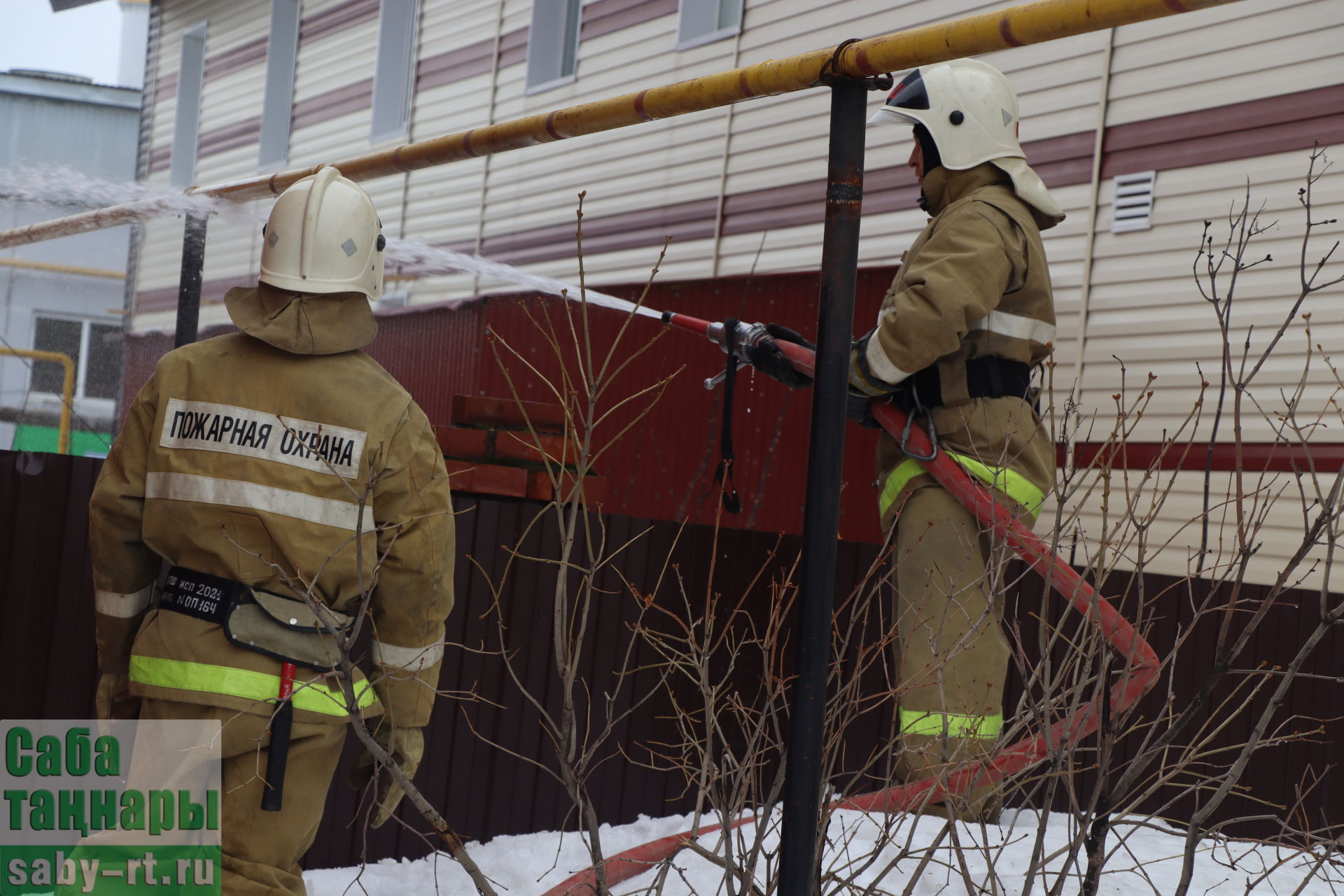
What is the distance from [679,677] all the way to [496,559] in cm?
102

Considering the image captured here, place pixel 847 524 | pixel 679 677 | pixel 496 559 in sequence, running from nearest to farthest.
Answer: pixel 496 559 < pixel 679 677 < pixel 847 524

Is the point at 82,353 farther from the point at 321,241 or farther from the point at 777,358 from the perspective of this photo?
the point at 321,241

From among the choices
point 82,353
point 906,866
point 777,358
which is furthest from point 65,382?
point 906,866

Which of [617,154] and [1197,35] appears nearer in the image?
[1197,35]

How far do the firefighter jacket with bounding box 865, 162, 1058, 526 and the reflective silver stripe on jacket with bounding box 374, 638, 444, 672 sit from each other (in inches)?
67.7

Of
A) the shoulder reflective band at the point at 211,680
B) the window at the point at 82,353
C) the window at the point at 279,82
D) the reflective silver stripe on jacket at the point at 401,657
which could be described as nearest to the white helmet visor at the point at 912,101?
the reflective silver stripe on jacket at the point at 401,657

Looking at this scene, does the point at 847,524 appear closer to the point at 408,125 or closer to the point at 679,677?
the point at 679,677

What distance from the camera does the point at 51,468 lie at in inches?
151

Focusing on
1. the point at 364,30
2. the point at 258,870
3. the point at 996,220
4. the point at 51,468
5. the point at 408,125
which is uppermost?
the point at 364,30

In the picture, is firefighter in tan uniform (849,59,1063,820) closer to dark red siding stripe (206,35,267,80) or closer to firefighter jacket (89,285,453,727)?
firefighter jacket (89,285,453,727)

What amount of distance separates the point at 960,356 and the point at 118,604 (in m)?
2.58

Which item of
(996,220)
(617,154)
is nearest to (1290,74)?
(996,220)

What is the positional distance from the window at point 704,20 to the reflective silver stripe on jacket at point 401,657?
7.11m

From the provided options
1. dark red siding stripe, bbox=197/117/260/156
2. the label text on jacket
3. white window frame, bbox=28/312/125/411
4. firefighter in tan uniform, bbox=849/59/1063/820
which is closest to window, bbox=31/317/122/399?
white window frame, bbox=28/312/125/411
